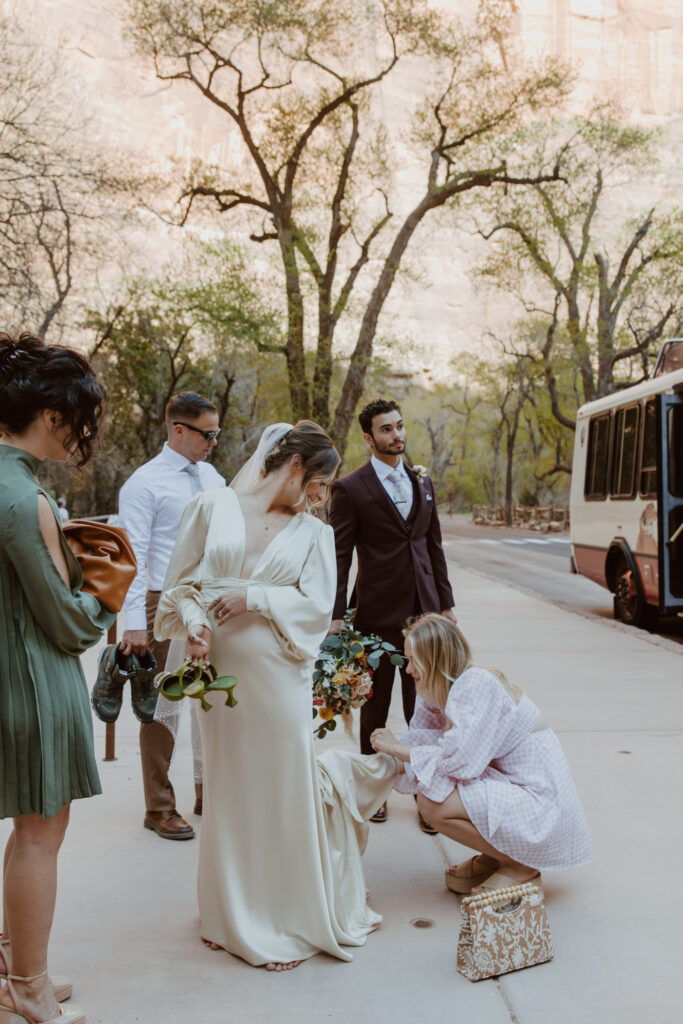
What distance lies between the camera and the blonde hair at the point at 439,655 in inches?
139

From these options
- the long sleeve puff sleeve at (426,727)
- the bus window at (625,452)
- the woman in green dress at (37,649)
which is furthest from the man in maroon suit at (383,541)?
the bus window at (625,452)

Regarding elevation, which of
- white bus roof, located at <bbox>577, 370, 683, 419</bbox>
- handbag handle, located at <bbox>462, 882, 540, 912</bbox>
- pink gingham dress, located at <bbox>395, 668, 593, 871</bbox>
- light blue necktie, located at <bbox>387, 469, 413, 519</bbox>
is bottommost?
handbag handle, located at <bbox>462, 882, 540, 912</bbox>

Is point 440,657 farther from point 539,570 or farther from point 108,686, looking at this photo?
point 539,570

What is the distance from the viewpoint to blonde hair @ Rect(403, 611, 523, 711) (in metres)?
3.54

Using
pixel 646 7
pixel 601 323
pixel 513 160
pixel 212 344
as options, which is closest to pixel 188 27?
pixel 212 344

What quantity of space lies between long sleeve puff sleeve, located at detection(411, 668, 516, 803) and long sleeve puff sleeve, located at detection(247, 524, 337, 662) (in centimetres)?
62

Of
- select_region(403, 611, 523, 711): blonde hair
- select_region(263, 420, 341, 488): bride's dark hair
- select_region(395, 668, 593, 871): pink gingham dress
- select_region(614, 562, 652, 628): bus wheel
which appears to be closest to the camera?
select_region(263, 420, 341, 488): bride's dark hair

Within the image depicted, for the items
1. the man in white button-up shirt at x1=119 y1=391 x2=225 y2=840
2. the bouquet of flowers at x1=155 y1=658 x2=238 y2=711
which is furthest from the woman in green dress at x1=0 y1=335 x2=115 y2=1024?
the man in white button-up shirt at x1=119 y1=391 x2=225 y2=840

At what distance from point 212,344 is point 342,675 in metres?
28.8

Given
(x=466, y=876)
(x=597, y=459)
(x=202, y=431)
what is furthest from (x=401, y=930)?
(x=597, y=459)

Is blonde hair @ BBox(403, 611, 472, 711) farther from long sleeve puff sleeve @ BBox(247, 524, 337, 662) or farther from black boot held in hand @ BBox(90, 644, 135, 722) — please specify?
black boot held in hand @ BBox(90, 644, 135, 722)

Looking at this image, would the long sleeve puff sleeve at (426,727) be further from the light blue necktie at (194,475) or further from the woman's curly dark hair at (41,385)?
the woman's curly dark hair at (41,385)

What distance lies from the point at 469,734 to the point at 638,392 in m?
9.01

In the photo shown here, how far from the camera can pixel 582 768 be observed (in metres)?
5.35
